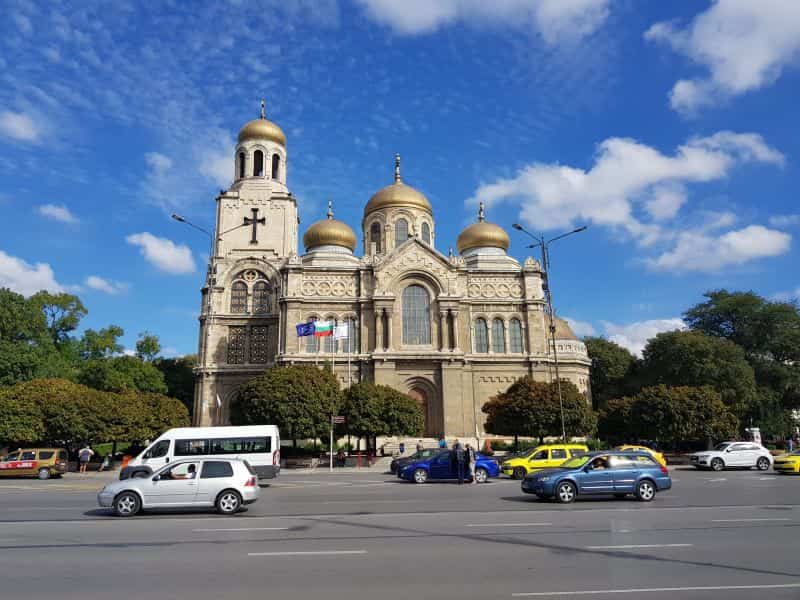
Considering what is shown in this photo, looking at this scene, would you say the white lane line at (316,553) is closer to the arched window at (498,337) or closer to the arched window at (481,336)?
the arched window at (481,336)

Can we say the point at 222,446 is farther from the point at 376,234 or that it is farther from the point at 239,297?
the point at 376,234

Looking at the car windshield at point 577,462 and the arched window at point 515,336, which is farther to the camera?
the arched window at point 515,336

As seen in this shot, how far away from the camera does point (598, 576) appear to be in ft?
26.7

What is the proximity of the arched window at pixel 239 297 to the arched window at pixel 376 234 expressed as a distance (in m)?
14.3

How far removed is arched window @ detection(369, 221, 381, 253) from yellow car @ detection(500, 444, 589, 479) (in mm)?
38327

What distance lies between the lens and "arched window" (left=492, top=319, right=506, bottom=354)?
5288cm

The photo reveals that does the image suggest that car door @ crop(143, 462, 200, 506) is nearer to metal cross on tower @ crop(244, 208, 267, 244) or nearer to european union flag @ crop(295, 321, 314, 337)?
european union flag @ crop(295, 321, 314, 337)

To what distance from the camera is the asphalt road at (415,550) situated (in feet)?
24.9

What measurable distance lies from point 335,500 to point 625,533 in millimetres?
9579

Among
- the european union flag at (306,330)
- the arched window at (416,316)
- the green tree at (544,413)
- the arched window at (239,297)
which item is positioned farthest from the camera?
the arched window at (239,297)

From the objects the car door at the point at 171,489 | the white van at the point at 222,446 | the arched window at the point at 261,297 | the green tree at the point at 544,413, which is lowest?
the car door at the point at 171,489

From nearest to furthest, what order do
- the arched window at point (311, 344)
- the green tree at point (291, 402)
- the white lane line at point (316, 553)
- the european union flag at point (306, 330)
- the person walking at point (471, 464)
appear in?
the white lane line at point (316, 553) < the person walking at point (471, 464) < the green tree at point (291, 402) < the european union flag at point (306, 330) < the arched window at point (311, 344)

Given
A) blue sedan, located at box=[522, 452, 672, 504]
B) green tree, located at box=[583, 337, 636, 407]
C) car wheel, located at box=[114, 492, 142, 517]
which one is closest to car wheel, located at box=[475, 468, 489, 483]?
blue sedan, located at box=[522, 452, 672, 504]

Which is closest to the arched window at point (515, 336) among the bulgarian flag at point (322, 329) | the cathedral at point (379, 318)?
the cathedral at point (379, 318)
